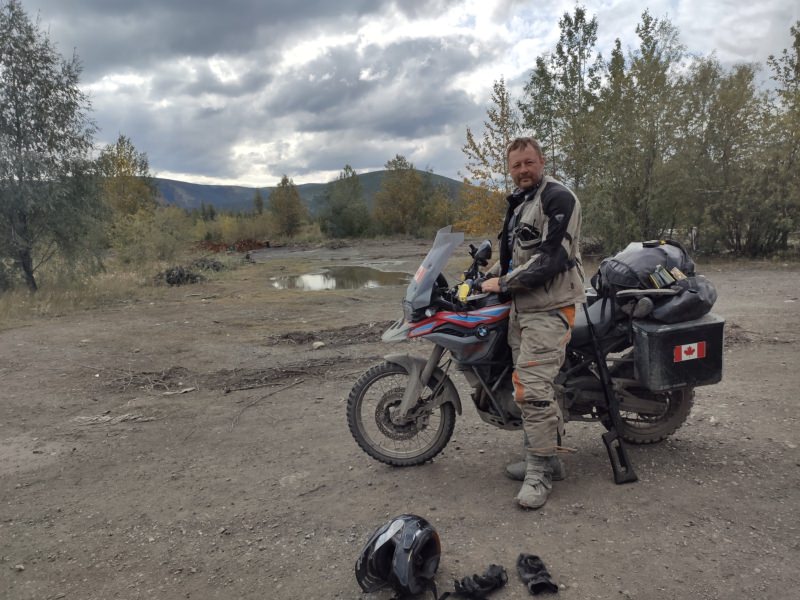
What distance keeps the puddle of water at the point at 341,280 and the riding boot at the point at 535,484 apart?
13453 millimetres

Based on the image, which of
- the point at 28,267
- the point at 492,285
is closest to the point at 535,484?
the point at 492,285

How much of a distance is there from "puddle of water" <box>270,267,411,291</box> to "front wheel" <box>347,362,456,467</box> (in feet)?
42.1

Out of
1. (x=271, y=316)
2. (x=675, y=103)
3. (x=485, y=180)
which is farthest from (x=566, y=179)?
(x=271, y=316)

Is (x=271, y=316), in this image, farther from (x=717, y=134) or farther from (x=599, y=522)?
(x=717, y=134)

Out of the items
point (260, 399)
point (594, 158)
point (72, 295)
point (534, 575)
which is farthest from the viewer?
point (594, 158)

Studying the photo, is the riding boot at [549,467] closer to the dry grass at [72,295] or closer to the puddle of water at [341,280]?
the dry grass at [72,295]

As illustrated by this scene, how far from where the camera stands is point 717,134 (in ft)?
54.0

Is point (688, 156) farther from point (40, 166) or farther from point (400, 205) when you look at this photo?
point (400, 205)

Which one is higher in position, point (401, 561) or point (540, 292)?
point (540, 292)

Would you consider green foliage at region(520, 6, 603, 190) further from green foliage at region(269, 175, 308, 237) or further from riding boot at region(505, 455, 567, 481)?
green foliage at region(269, 175, 308, 237)

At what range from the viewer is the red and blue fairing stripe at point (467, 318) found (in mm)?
3488

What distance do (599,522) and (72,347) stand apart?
812 cm

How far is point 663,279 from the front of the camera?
3.39 meters

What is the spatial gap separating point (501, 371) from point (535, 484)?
73 cm
